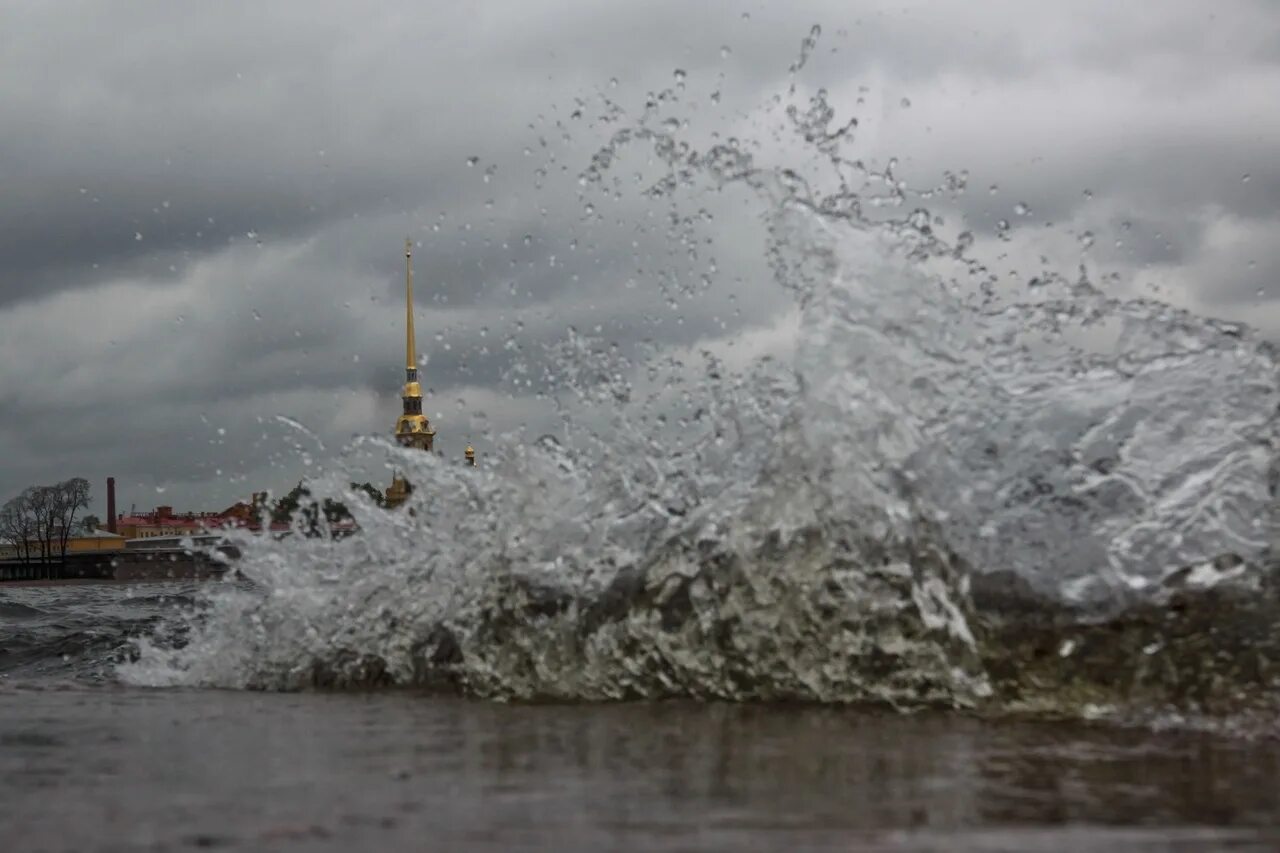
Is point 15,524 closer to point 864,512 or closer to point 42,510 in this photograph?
point 42,510

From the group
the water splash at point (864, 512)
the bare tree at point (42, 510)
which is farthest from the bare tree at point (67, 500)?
the water splash at point (864, 512)

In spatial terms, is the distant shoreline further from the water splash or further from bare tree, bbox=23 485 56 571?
the water splash

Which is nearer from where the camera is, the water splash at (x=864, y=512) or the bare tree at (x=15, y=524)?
the water splash at (x=864, y=512)

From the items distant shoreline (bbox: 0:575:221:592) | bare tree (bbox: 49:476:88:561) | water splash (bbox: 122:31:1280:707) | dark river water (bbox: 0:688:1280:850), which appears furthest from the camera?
bare tree (bbox: 49:476:88:561)

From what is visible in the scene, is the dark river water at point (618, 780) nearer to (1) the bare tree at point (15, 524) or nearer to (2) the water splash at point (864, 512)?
(2) the water splash at point (864, 512)

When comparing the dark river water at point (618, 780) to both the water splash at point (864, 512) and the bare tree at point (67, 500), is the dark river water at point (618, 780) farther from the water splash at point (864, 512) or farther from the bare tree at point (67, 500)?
the bare tree at point (67, 500)

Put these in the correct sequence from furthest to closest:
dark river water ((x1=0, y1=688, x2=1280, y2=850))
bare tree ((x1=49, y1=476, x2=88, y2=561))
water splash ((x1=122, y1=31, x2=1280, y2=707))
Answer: bare tree ((x1=49, y1=476, x2=88, y2=561))
water splash ((x1=122, y1=31, x2=1280, y2=707))
dark river water ((x1=0, y1=688, x2=1280, y2=850))

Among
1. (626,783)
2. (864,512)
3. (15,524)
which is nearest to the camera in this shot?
(626,783)

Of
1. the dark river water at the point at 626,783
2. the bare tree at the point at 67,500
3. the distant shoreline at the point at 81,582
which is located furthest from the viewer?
the bare tree at the point at 67,500

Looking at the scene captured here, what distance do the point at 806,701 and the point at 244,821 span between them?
2996 millimetres

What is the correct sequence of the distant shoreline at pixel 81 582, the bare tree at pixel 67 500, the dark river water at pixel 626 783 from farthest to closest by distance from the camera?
the bare tree at pixel 67 500, the distant shoreline at pixel 81 582, the dark river water at pixel 626 783

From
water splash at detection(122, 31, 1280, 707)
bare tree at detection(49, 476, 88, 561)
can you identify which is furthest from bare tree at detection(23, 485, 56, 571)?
water splash at detection(122, 31, 1280, 707)

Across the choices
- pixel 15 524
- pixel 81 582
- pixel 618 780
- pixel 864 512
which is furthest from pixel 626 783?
pixel 15 524

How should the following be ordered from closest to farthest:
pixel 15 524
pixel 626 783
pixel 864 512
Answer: pixel 626 783 → pixel 864 512 → pixel 15 524
